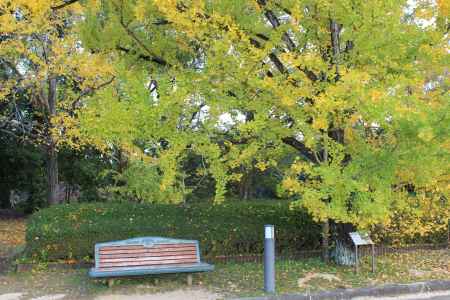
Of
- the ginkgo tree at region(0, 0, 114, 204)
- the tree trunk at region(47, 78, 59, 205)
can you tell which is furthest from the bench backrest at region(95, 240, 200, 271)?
the tree trunk at region(47, 78, 59, 205)

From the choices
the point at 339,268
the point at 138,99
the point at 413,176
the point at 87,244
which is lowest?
the point at 339,268

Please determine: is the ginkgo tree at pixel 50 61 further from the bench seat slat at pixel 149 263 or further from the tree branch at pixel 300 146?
the tree branch at pixel 300 146

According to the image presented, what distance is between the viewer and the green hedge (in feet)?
26.1

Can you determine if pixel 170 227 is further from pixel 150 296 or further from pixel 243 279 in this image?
pixel 150 296

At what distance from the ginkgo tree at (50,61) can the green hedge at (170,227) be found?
2.50 m

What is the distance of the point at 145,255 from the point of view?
6.99m

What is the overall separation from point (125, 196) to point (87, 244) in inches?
249

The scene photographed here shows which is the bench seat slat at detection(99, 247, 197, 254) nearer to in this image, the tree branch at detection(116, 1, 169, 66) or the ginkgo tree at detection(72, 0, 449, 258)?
the ginkgo tree at detection(72, 0, 449, 258)

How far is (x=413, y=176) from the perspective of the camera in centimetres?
708

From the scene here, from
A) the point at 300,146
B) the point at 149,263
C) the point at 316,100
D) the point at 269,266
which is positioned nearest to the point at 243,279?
A: the point at 269,266

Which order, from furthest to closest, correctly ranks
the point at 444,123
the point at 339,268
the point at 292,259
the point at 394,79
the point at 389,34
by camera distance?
the point at 292,259 → the point at 339,268 → the point at 389,34 → the point at 394,79 → the point at 444,123

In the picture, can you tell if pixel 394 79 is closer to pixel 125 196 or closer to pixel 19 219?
pixel 125 196

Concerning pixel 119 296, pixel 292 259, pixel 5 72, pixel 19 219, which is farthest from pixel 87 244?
pixel 19 219

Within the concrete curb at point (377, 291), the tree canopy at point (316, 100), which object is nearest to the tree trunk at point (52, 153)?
the tree canopy at point (316, 100)
